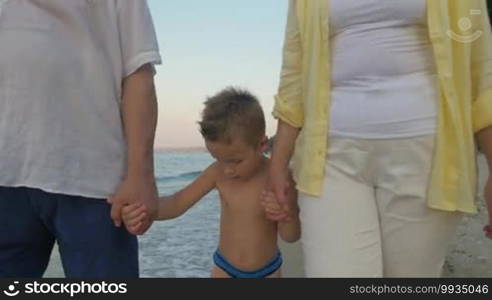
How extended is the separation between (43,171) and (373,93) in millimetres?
838

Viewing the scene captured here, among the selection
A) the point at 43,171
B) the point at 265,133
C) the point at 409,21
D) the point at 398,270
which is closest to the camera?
the point at 43,171

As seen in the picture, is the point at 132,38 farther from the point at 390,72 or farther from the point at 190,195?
the point at 190,195

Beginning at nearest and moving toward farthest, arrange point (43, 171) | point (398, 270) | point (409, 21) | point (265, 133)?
point (43, 171), point (409, 21), point (398, 270), point (265, 133)

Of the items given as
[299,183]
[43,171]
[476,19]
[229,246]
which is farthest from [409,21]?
→ [229,246]

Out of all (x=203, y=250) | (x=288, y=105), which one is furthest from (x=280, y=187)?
(x=203, y=250)

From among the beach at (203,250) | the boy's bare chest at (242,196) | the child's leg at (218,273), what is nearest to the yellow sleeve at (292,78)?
the boy's bare chest at (242,196)

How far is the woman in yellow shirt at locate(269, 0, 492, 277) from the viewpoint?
184 cm

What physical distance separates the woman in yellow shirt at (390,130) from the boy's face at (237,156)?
1.93ft

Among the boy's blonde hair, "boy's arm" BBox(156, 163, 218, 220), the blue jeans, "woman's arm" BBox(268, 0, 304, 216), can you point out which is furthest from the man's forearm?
"boy's arm" BBox(156, 163, 218, 220)

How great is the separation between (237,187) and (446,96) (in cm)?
109

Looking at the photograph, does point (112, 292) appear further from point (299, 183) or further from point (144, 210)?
point (299, 183)

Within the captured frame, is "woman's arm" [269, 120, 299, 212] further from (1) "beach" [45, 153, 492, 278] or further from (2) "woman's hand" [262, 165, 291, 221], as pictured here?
(1) "beach" [45, 153, 492, 278]

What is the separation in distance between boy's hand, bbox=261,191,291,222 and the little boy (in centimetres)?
31

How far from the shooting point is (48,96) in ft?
5.55
